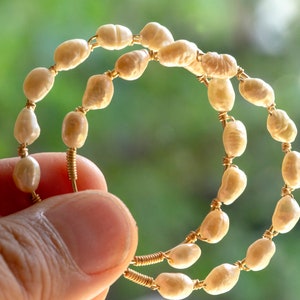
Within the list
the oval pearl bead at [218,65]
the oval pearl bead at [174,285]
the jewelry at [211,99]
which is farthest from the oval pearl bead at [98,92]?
the oval pearl bead at [174,285]

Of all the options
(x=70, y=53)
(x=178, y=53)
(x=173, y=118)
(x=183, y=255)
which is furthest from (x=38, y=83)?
(x=173, y=118)

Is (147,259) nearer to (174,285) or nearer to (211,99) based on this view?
(174,285)

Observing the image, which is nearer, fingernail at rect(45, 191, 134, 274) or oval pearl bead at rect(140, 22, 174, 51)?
fingernail at rect(45, 191, 134, 274)

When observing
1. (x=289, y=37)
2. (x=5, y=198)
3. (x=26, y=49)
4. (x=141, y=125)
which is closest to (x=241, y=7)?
(x=289, y=37)

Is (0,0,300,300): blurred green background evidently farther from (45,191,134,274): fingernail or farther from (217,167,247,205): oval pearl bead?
(45,191,134,274): fingernail

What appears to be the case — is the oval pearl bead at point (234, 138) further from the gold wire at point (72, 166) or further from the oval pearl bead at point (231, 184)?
the gold wire at point (72, 166)

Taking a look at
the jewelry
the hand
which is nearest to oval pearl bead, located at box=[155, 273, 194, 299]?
the jewelry

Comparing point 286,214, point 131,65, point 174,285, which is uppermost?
point 131,65
